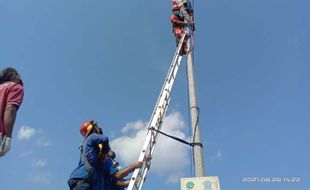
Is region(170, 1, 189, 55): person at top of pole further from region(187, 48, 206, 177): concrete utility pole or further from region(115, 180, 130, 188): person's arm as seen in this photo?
region(115, 180, 130, 188): person's arm

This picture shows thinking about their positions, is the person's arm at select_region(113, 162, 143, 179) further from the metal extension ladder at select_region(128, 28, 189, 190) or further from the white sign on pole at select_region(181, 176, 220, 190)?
the white sign on pole at select_region(181, 176, 220, 190)

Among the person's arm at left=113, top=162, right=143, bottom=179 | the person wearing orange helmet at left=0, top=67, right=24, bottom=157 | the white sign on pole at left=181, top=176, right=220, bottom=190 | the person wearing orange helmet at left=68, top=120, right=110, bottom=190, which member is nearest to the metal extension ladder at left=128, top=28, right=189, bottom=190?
the person's arm at left=113, top=162, right=143, bottom=179

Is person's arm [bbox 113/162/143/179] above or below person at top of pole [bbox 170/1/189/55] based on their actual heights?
below

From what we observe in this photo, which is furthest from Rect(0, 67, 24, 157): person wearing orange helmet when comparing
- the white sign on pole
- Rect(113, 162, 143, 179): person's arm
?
the white sign on pole

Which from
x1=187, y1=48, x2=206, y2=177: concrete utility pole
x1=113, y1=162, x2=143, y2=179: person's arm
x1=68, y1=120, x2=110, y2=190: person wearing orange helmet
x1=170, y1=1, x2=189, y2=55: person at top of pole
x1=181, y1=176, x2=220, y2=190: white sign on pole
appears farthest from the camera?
x1=170, y1=1, x2=189, y2=55: person at top of pole

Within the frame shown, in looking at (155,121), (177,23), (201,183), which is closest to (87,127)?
(155,121)

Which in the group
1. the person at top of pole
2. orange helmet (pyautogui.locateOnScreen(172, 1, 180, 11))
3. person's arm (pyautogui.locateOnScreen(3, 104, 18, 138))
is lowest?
person's arm (pyautogui.locateOnScreen(3, 104, 18, 138))

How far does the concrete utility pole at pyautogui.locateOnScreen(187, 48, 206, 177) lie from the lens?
6.01 meters

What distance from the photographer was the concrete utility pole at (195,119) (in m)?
6.01

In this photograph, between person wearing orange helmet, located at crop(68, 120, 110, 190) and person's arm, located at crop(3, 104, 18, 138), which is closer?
person's arm, located at crop(3, 104, 18, 138)

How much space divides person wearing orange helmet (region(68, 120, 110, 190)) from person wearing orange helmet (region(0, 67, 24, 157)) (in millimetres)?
1079

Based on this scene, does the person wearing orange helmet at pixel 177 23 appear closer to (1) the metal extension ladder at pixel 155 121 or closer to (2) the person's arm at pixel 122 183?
(1) the metal extension ladder at pixel 155 121

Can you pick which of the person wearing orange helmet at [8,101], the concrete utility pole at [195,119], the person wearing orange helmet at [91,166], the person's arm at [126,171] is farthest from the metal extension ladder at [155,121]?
the person wearing orange helmet at [8,101]

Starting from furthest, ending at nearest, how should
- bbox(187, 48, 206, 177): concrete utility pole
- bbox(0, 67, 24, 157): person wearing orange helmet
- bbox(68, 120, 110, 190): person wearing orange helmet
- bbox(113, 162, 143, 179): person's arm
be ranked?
bbox(187, 48, 206, 177): concrete utility pole → bbox(113, 162, 143, 179): person's arm → bbox(68, 120, 110, 190): person wearing orange helmet → bbox(0, 67, 24, 157): person wearing orange helmet
